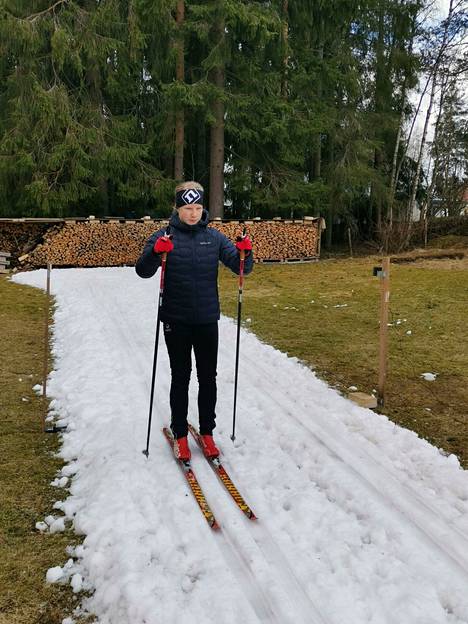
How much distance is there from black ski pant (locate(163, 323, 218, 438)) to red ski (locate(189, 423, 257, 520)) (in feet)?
0.84

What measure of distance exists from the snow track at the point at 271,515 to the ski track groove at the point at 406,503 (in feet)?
0.04

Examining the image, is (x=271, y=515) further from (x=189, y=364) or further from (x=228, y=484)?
(x=189, y=364)

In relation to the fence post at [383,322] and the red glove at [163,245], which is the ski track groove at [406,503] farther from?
the red glove at [163,245]

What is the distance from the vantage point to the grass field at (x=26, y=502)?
106 inches

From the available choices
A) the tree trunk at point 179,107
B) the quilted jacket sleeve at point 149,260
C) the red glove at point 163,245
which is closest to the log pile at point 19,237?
the tree trunk at point 179,107

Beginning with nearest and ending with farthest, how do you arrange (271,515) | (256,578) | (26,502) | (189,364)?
1. (256,578)
2. (271,515)
3. (26,502)
4. (189,364)

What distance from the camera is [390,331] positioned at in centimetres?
842

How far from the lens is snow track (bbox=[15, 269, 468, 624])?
2.70 meters

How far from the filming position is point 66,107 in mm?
16656

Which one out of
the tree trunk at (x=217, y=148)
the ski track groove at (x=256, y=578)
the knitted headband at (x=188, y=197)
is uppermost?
the tree trunk at (x=217, y=148)

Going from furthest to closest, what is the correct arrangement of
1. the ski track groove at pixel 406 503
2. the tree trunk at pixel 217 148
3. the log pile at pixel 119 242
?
the tree trunk at pixel 217 148, the log pile at pixel 119 242, the ski track groove at pixel 406 503

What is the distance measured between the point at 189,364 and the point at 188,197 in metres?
1.32

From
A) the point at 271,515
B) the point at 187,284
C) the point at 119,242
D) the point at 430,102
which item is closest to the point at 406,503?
the point at 271,515

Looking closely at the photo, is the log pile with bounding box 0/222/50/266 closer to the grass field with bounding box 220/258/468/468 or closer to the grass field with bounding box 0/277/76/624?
the grass field with bounding box 220/258/468/468
